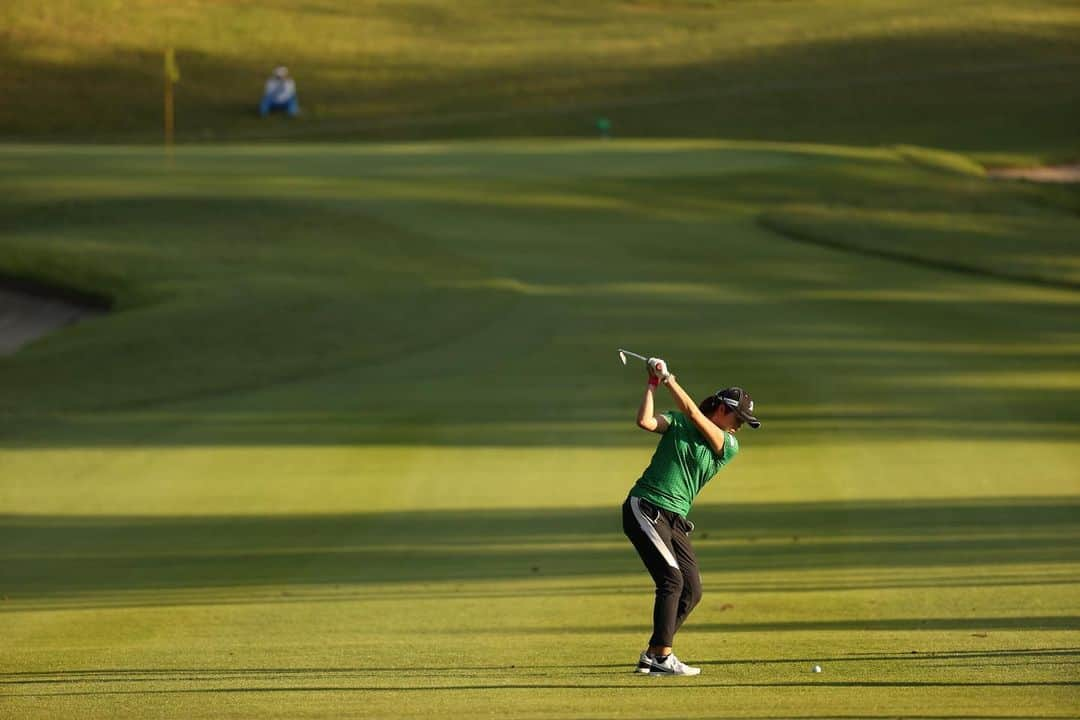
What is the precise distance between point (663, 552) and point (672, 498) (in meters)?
0.27

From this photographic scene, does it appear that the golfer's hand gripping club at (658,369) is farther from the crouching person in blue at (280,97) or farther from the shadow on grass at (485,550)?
the crouching person in blue at (280,97)

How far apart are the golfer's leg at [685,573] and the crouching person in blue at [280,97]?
53.8 m

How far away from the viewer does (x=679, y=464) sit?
30.4 ft

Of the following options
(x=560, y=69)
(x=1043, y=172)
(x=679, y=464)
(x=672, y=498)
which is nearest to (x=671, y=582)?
(x=672, y=498)

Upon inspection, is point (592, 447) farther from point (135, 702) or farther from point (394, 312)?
point (135, 702)

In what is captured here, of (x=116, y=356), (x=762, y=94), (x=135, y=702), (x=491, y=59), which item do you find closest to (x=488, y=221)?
(x=116, y=356)

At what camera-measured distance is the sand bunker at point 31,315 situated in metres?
26.5

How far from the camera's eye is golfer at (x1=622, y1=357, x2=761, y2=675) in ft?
30.2

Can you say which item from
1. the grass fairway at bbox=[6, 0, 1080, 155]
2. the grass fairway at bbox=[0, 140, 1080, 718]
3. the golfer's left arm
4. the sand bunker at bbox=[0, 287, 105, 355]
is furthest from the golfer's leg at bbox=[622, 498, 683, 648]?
the grass fairway at bbox=[6, 0, 1080, 155]

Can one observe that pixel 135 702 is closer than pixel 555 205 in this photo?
Yes

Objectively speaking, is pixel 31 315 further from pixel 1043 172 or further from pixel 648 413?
pixel 1043 172

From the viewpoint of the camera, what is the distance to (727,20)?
7725 centimetres

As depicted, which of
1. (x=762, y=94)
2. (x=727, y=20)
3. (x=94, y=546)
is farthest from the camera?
(x=727, y=20)

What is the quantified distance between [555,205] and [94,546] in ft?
65.0
